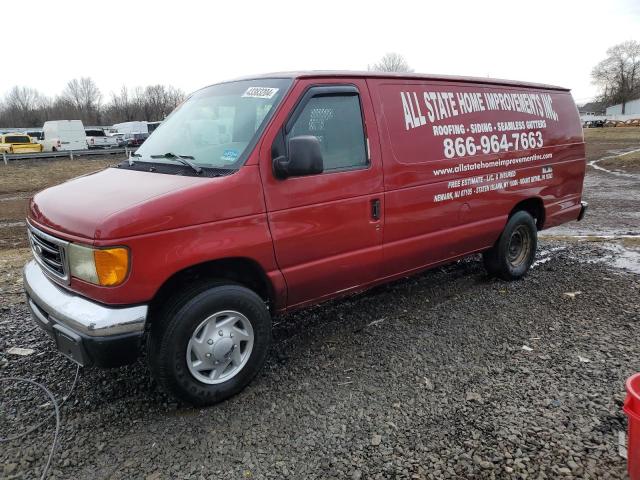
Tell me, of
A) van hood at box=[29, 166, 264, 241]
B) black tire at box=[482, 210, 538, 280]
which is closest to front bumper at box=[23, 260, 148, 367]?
van hood at box=[29, 166, 264, 241]

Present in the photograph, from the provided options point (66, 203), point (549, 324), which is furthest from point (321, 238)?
point (549, 324)

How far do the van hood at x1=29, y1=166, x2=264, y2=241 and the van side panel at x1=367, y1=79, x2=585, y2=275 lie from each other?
138 centimetres

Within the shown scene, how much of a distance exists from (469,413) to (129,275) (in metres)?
2.30

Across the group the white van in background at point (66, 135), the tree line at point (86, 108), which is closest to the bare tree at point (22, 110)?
the tree line at point (86, 108)

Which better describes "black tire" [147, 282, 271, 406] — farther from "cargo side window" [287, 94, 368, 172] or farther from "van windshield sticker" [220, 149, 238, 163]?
"cargo side window" [287, 94, 368, 172]

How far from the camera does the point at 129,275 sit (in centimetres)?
283

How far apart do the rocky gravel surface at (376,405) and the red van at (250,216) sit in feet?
1.37

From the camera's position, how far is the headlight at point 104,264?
278 cm

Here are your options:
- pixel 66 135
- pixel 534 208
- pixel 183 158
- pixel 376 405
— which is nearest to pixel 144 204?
pixel 183 158

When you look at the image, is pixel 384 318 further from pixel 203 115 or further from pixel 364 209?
pixel 203 115

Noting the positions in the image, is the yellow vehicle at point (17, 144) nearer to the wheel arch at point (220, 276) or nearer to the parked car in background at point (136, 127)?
the parked car in background at point (136, 127)

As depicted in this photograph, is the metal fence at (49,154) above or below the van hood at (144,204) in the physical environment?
above

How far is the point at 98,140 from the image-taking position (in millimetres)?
40125

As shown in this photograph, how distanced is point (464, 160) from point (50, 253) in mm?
3631
